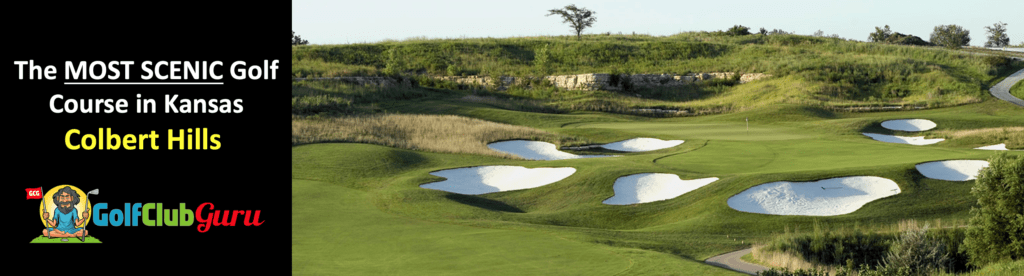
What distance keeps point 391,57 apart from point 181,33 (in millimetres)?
49685

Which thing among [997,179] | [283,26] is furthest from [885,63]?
[283,26]

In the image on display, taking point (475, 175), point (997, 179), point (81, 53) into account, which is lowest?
point (475, 175)

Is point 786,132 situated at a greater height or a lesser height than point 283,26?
lesser

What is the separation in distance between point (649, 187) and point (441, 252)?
7.55 metres

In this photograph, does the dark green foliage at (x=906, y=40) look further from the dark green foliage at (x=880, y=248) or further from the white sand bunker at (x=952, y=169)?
the dark green foliage at (x=880, y=248)

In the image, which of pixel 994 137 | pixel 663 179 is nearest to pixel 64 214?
pixel 663 179

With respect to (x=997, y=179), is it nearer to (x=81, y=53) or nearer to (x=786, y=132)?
(x=81, y=53)

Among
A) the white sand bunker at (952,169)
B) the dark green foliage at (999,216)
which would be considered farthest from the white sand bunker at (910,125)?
the dark green foliage at (999,216)

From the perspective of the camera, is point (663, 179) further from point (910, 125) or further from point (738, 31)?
point (738, 31)

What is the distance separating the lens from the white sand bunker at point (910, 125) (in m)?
30.3

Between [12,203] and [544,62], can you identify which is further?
[544,62]

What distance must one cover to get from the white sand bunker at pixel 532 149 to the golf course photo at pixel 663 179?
175mm

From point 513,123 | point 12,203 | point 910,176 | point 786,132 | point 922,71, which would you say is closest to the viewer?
point 12,203

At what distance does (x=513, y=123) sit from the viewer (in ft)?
113
